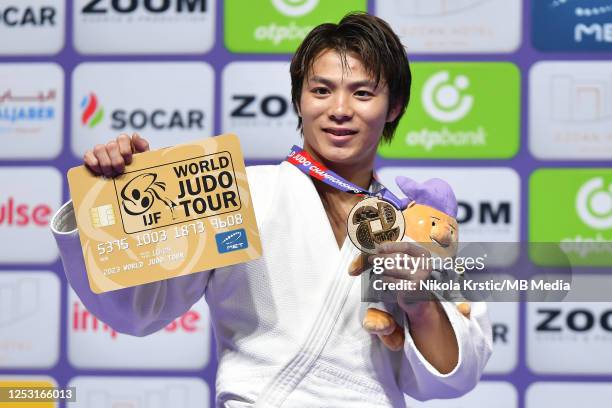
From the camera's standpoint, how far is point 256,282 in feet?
4.07

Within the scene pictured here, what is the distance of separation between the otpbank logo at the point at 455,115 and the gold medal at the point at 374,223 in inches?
39.4

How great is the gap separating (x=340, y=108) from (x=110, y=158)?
323 millimetres

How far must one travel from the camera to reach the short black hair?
128 centimetres

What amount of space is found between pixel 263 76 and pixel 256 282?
985 millimetres

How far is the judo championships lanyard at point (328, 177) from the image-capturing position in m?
1.21

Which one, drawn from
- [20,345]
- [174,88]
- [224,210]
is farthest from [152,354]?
[224,210]

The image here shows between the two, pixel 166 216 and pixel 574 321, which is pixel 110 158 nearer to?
pixel 166 216

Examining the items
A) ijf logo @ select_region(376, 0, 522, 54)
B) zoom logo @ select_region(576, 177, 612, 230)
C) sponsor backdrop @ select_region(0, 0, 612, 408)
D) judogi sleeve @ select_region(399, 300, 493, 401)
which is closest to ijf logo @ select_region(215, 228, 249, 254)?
judogi sleeve @ select_region(399, 300, 493, 401)

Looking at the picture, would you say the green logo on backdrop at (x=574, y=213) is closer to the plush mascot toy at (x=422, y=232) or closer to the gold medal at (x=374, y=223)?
the plush mascot toy at (x=422, y=232)

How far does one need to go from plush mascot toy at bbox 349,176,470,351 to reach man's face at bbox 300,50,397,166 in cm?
8

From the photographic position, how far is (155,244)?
3.90ft

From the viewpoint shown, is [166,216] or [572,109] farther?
[572,109]

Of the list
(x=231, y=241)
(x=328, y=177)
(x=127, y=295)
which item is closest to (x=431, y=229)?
(x=328, y=177)

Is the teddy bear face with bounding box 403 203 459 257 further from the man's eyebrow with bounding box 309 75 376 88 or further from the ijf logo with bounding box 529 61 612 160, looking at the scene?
the ijf logo with bounding box 529 61 612 160
